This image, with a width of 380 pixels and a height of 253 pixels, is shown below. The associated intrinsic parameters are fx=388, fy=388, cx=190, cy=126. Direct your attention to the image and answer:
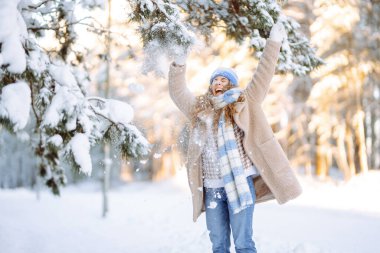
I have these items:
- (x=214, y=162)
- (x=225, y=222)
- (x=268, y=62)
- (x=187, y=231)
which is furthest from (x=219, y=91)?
(x=187, y=231)

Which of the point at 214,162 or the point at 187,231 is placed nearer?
the point at 214,162

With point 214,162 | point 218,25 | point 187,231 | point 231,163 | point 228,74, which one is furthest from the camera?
point 187,231

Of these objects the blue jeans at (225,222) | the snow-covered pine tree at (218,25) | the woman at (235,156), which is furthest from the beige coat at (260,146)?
the snow-covered pine tree at (218,25)

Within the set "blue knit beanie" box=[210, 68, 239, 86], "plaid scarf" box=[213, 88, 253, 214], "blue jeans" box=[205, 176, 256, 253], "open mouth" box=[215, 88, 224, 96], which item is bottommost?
"blue jeans" box=[205, 176, 256, 253]

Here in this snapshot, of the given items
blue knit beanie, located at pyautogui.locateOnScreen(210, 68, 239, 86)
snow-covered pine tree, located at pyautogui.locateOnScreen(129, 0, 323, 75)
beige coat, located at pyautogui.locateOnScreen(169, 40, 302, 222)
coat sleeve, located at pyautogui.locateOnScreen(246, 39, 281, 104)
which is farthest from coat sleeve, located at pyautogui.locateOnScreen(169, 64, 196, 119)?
coat sleeve, located at pyautogui.locateOnScreen(246, 39, 281, 104)

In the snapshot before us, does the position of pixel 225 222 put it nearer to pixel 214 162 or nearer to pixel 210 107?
pixel 214 162

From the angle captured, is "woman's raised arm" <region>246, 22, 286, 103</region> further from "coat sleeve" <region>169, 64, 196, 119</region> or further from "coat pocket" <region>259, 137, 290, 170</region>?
"coat sleeve" <region>169, 64, 196, 119</region>

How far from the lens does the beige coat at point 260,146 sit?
2.81m

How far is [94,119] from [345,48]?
1103cm

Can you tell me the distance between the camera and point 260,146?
2.84 metres

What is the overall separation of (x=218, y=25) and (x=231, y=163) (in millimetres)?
2052

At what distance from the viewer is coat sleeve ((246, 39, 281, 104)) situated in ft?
9.12

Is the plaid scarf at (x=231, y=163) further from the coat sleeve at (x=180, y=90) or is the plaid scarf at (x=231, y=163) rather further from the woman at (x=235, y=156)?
the coat sleeve at (x=180, y=90)

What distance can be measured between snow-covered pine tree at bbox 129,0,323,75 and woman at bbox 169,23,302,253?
22 centimetres
